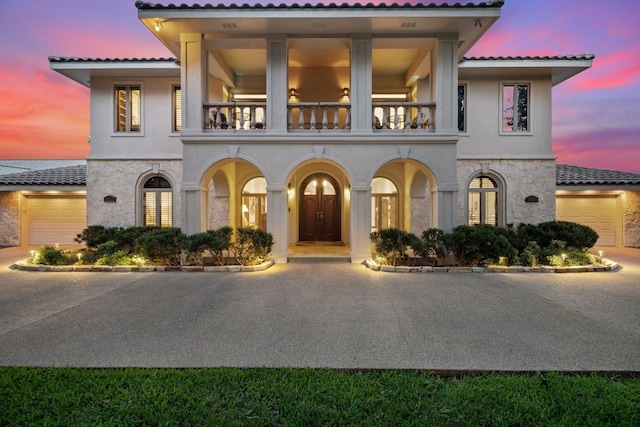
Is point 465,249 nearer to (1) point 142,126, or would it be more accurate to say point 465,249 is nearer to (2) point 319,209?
(2) point 319,209

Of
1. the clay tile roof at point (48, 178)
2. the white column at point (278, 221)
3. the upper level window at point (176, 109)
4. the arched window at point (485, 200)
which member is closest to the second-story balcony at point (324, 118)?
the white column at point (278, 221)

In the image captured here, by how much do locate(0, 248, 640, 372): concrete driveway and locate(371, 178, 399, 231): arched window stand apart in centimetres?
569

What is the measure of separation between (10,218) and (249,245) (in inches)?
515

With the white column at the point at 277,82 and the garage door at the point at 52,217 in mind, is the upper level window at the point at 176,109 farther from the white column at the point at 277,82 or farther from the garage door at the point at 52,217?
the garage door at the point at 52,217

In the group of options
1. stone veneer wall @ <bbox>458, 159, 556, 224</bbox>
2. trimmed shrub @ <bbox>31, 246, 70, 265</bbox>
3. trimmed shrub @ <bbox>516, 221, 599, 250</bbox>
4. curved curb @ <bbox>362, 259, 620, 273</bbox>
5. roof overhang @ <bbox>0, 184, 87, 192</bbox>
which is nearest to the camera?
curved curb @ <bbox>362, 259, 620, 273</bbox>

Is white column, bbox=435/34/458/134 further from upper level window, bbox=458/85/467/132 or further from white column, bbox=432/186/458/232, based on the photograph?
upper level window, bbox=458/85/467/132

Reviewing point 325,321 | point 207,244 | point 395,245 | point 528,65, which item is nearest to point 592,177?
point 528,65

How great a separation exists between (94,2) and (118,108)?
26.0 feet

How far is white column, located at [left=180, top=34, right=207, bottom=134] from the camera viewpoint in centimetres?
949

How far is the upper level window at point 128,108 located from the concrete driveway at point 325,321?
6.97m

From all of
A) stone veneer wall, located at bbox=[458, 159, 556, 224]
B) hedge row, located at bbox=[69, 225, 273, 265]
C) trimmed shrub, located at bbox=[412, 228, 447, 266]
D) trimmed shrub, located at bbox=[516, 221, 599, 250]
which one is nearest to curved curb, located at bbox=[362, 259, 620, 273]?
trimmed shrub, located at bbox=[412, 228, 447, 266]

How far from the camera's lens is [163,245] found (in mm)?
8547

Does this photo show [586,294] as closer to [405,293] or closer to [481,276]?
[481,276]

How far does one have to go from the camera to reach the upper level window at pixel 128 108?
41.0 ft
